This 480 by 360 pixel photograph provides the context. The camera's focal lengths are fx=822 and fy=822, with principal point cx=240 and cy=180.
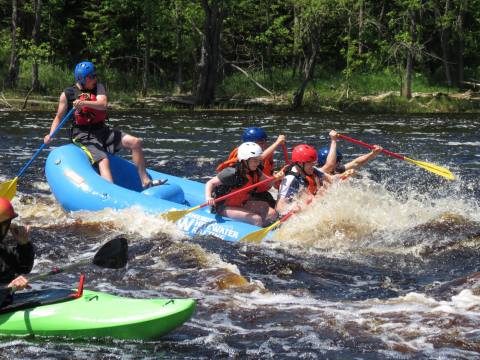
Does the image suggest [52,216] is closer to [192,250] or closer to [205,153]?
[192,250]

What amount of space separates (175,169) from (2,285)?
800 cm

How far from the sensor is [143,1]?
1101 inches

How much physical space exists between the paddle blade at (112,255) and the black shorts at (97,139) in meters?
3.92

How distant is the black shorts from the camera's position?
9.13m

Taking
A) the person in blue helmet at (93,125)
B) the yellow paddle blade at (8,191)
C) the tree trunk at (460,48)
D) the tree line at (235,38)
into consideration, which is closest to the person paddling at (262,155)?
the person in blue helmet at (93,125)

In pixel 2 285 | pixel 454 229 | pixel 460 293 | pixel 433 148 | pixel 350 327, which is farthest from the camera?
pixel 433 148

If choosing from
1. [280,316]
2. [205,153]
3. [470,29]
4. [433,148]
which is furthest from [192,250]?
[470,29]

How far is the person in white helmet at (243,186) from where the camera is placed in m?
7.89

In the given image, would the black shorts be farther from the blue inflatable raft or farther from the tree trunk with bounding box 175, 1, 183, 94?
the tree trunk with bounding box 175, 1, 183, 94

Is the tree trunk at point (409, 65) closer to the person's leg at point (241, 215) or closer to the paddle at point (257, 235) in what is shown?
the person's leg at point (241, 215)

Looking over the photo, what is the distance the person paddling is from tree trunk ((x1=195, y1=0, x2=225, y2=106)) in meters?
16.7

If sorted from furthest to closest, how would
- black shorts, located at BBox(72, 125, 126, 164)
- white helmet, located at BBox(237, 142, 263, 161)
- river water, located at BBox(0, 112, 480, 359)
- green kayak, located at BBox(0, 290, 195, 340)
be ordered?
1. black shorts, located at BBox(72, 125, 126, 164)
2. white helmet, located at BBox(237, 142, 263, 161)
3. river water, located at BBox(0, 112, 480, 359)
4. green kayak, located at BBox(0, 290, 195, 340)

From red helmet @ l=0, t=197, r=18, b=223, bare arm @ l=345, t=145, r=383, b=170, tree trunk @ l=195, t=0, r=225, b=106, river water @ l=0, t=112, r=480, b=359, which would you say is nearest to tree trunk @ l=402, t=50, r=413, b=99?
tree trunk @ l=195, t=0, r=225, b=106

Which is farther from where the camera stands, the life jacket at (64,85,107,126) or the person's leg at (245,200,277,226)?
the life jacket at (64,85,107,126)
